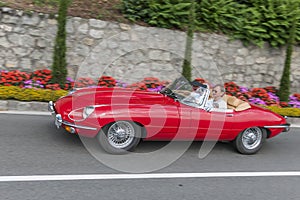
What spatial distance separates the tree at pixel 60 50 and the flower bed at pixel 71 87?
240mm

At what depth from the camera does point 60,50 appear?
9766mm

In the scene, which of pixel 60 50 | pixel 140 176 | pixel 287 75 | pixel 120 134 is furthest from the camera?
pixel 287 75

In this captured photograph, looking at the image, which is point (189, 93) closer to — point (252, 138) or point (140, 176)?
point (252, 138)

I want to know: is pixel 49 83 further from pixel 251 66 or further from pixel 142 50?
pixel 251 66

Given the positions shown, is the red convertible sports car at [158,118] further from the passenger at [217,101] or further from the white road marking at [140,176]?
the white road marking at [140,176]

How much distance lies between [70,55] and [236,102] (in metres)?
5.56

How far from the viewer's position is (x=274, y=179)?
579 centimetres

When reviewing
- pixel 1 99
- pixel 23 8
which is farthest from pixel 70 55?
pixel 1 99

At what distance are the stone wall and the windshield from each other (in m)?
4.13

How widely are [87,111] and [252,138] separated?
3.12 meters

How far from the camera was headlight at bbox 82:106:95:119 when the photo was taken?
5847mm

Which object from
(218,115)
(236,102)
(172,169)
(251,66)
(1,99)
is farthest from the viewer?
(251,66)

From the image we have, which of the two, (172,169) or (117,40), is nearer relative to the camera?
(172,169)

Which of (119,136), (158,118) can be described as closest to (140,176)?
(119,136)
